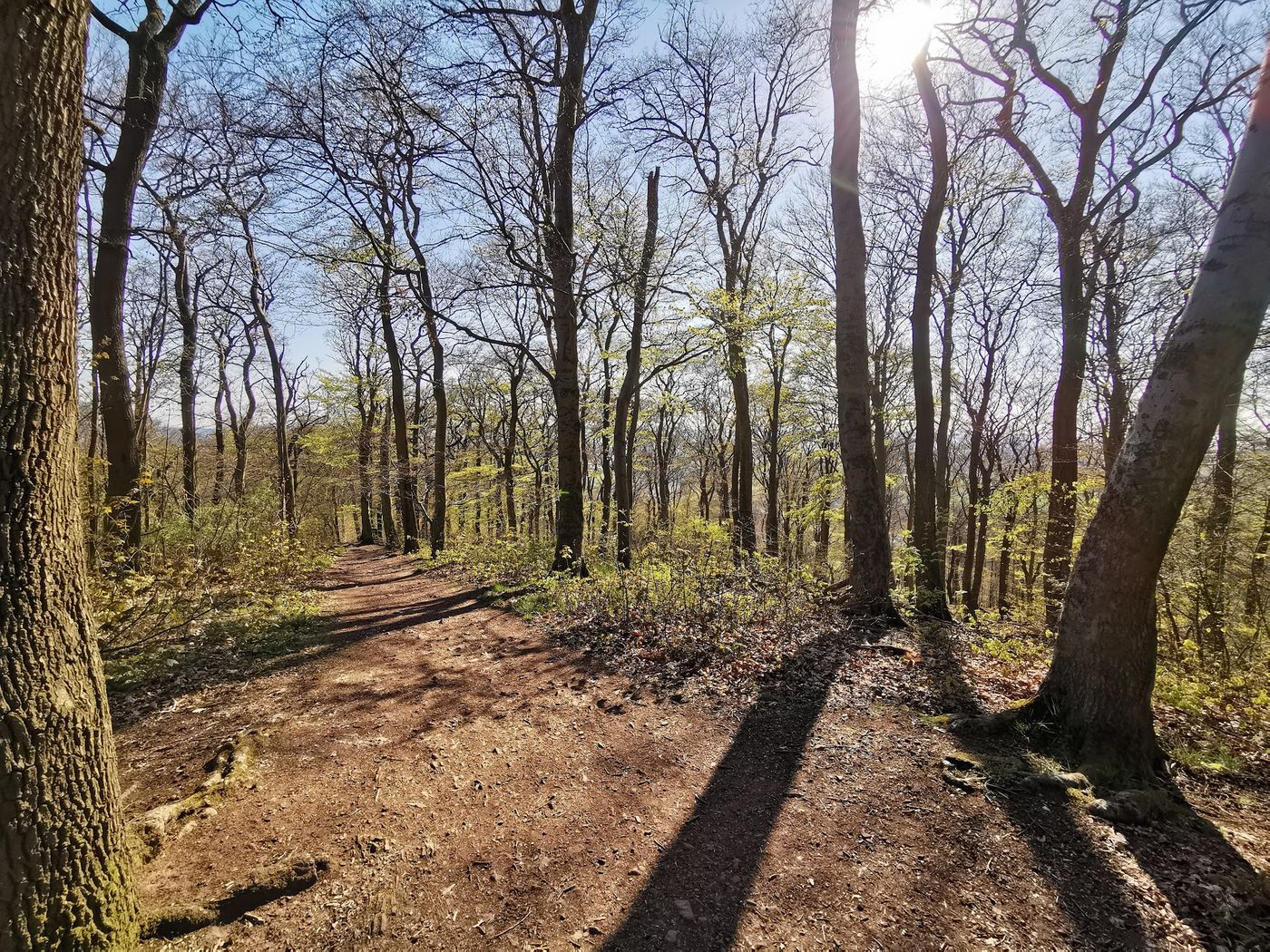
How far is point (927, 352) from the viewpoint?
8656mm

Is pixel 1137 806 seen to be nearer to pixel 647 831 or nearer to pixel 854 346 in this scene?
pixel 647 831

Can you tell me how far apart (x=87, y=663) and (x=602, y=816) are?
2.63 meters

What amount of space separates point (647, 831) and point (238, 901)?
2.01 m

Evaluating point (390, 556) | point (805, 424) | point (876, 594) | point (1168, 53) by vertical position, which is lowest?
point (390, 556)

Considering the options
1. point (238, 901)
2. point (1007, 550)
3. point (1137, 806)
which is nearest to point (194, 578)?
point (238, 901)

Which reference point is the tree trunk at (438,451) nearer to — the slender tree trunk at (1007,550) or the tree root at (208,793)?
the tree root at (208,793)

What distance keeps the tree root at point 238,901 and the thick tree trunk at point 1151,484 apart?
4.67 m

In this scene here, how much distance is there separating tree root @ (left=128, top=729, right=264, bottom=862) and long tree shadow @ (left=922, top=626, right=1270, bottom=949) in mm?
4365

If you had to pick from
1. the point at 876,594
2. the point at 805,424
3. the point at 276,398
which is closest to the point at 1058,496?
the point at 876,594

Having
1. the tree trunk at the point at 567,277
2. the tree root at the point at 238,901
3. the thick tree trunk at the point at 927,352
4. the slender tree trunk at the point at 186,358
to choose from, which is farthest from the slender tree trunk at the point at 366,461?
the thick tree trunk at the point at 927,352

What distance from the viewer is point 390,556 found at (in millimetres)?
17344

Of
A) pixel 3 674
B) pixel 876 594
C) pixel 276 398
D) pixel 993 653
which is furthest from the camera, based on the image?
pixel 276 398

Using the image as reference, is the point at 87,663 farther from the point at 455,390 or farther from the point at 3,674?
the point at 455,390

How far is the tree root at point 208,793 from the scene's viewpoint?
2510 mm
